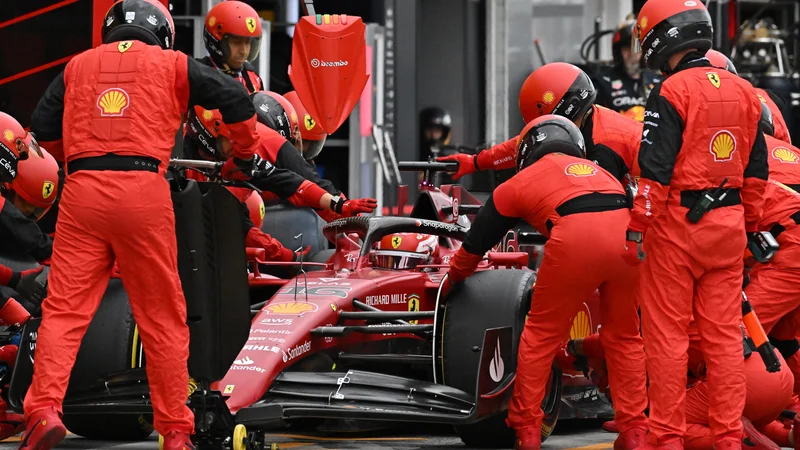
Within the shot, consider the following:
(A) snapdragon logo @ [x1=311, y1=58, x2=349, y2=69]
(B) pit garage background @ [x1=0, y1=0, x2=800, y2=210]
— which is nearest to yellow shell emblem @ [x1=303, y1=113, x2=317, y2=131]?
(A) snapdragon logo @ [x1=311, y1=58, x2=349, y2=69]

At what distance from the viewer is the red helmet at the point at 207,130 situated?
31.0 feet

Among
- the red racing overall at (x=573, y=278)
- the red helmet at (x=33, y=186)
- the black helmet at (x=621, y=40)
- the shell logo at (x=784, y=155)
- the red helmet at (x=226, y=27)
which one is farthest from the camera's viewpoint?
the black helmet at (x=621, y=40)

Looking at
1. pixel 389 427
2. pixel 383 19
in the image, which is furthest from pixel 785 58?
pixel 389 427

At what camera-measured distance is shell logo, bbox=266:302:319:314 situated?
7664mm

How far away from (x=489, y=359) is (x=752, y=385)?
4.04ft

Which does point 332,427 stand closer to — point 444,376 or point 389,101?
point 444,376

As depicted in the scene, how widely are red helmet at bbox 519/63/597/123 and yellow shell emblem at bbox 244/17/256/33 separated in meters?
2.18

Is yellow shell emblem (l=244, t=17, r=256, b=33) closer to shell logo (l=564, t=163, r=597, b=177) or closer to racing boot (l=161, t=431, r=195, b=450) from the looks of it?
shell logo (l=564, t=163, r=597, b=177)

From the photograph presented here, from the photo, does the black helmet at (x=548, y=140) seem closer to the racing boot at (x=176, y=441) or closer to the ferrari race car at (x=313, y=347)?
the ferrari race car at (x=313, y=347)

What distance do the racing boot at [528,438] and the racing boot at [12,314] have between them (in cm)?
285

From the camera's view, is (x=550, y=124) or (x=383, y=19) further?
(x=383, y=19)

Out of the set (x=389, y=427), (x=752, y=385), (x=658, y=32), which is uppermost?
(x=658, y=32)

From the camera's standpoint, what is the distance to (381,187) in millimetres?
14422

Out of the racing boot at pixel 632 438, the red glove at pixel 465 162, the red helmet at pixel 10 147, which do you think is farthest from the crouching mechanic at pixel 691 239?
the red helmet at pixel 10 147
